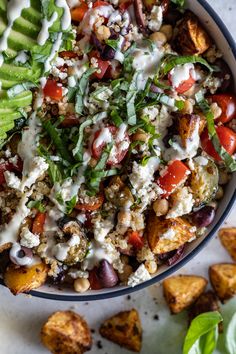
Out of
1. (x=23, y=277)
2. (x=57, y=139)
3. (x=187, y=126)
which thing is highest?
(x=187, y=126)

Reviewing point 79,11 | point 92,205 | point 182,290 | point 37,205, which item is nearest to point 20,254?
point 37,205

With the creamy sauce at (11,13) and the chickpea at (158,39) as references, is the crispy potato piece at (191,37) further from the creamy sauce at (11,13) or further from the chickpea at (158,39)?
the creamy sauce at (11,13)

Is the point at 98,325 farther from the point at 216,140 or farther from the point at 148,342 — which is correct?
the point at 216,140

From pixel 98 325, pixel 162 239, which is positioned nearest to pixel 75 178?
pixel 162 239

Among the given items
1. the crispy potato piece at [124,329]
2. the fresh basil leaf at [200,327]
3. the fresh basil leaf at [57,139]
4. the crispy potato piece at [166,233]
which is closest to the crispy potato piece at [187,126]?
the crispy potato piece at [166,233]

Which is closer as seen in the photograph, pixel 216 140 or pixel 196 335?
pixel 216 140

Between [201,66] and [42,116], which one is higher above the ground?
[201,66]

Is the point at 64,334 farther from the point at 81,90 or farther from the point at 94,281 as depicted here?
the point at 81,90
